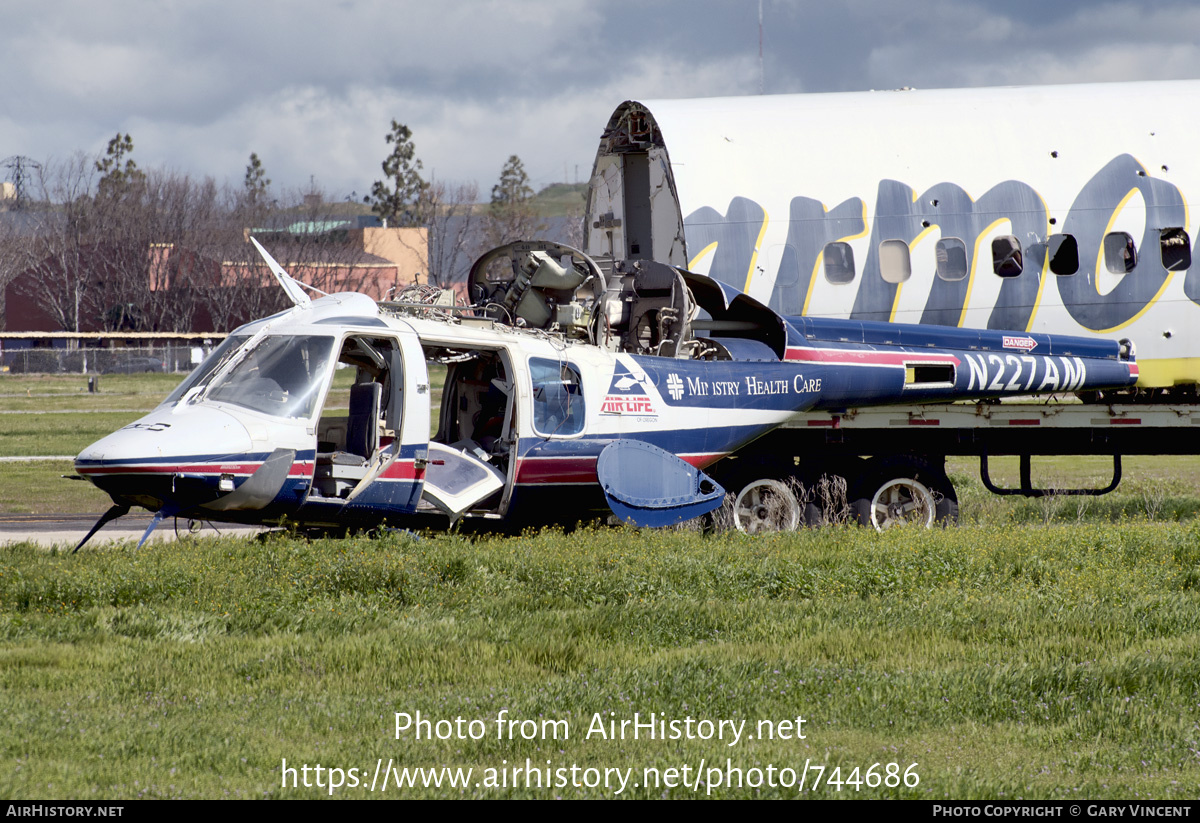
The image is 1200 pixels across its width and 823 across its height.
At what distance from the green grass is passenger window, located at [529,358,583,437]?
3.57 ft

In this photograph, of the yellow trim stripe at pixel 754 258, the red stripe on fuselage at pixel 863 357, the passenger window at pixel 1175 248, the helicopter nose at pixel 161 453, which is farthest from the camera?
the passenger window at pixel 1175 248

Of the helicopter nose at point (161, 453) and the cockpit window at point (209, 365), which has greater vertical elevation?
the cockpit window at point (209, 365)

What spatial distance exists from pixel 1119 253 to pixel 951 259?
2136 mm

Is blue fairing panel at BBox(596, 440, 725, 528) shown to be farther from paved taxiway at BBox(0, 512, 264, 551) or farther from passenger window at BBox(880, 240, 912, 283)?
paved taxiway at BBox(0, 512, 264, 551)

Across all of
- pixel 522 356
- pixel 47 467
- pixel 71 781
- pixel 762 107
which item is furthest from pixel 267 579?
pixel 47 467

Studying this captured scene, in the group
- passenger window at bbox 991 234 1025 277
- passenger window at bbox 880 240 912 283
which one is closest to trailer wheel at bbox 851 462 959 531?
passenger window at bbox 880 240 912 283

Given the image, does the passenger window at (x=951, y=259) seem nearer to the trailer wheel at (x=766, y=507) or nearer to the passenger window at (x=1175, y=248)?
the passenger window at (x=1175, y=248)

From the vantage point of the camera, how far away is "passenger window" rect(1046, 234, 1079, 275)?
1522cm

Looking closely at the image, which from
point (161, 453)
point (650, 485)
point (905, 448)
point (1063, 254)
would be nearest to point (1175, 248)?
point (1063, 254)

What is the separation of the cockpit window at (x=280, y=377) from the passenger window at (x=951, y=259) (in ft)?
27.0

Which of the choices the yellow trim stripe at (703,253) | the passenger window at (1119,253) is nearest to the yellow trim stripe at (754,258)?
the yellow trim stripe at (703,253)

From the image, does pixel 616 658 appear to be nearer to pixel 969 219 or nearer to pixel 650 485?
pixel 650 485

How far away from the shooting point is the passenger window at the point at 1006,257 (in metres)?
15.1

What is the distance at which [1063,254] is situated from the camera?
600 inches
